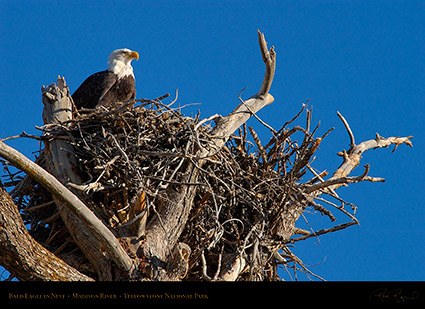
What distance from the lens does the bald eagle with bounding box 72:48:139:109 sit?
8.27m

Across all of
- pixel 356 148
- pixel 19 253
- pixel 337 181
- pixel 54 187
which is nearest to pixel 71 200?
pixel 54 187

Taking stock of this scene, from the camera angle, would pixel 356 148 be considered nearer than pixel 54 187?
No

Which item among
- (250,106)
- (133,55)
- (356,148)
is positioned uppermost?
(133,55)

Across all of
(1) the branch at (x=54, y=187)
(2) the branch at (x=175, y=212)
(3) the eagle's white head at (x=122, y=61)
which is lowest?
(1) the branch at (x=54, y=187)

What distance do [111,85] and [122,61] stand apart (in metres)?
0.81

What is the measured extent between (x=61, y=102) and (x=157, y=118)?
1.03 metres

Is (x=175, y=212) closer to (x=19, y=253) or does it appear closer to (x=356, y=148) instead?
(x=19, y=253)

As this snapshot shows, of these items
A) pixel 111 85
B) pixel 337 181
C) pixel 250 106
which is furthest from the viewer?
pixel 111 85

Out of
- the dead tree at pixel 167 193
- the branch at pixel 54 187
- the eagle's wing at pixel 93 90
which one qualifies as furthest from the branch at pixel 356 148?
the branch at pixel 54 187

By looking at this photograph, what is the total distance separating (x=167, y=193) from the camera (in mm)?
6387

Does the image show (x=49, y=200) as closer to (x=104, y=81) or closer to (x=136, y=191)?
(x=136, y=191)
